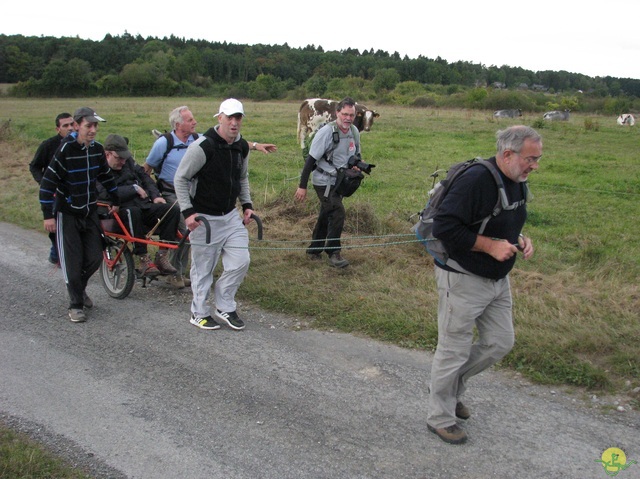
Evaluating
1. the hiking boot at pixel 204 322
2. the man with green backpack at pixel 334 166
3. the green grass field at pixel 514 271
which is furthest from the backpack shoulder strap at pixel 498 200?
the man with green backpack at pixel 334 166

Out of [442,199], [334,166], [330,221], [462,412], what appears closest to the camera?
[442,199]

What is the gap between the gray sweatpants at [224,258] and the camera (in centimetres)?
610

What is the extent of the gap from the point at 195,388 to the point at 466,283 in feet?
7.52

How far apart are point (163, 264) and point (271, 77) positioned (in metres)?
70.6

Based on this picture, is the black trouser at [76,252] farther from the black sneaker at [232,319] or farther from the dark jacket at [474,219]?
the dark jacket at [474,219]

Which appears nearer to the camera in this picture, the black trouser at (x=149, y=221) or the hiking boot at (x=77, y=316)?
the hiking boot at (x=77, y=316)

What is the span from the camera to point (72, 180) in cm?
626

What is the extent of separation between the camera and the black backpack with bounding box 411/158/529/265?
3.77m

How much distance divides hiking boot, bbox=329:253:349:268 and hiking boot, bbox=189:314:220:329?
195 cm

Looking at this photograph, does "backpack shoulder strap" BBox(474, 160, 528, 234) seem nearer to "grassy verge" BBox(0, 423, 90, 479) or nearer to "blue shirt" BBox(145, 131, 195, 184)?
"grassy verge" BBox(0, 423, 90, 479)

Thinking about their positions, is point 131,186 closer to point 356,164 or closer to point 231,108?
point 231,108

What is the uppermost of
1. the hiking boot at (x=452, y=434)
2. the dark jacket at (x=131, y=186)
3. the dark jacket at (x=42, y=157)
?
the dark jacket at (x=42, y=157)

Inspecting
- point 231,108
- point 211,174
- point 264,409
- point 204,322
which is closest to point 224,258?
point 204,322

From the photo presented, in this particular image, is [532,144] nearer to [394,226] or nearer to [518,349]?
[518,349]
